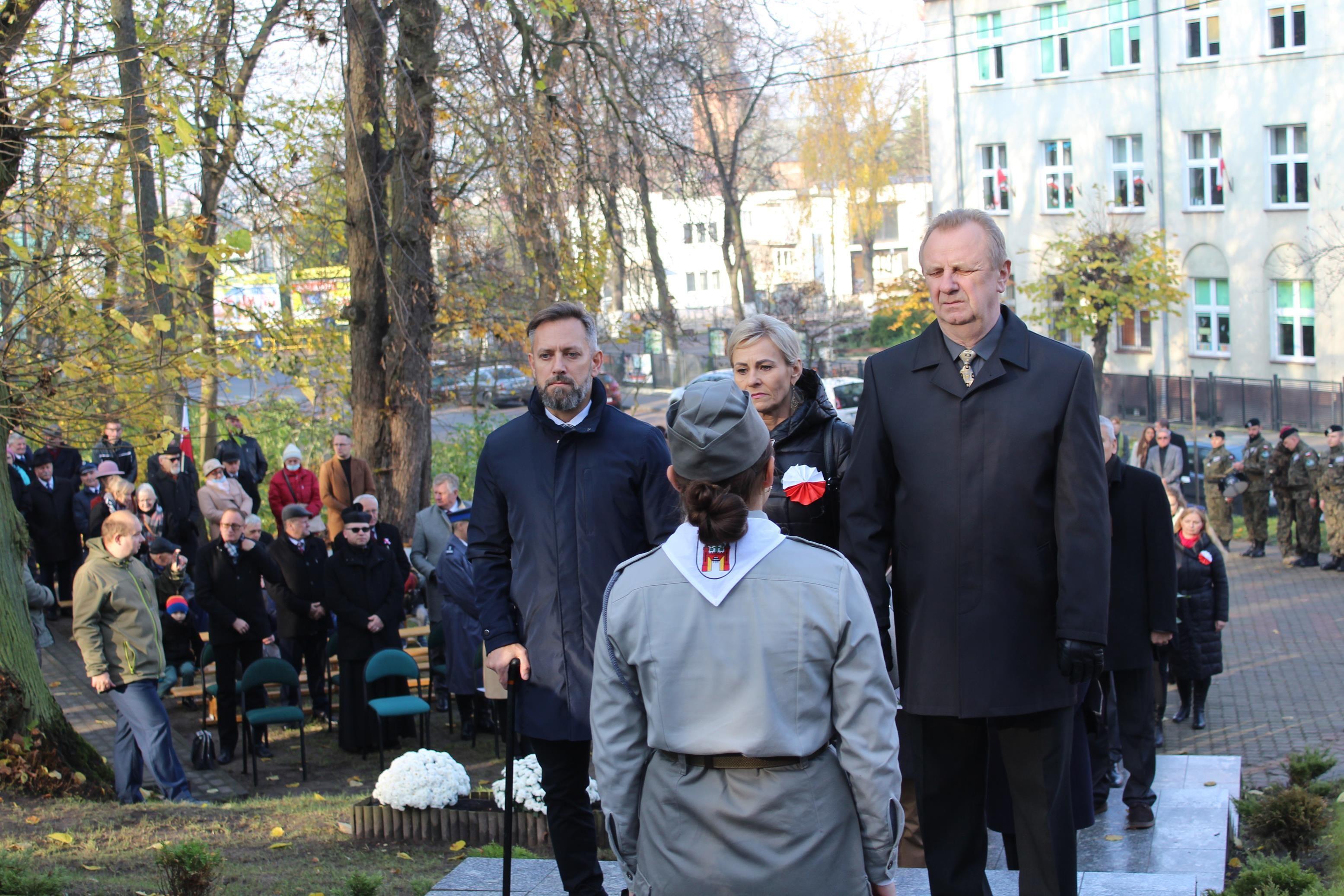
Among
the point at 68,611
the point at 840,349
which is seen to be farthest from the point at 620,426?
Answer: the point at 840,349

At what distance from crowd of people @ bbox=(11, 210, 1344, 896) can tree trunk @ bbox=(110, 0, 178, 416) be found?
4.27 m

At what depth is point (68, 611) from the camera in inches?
602

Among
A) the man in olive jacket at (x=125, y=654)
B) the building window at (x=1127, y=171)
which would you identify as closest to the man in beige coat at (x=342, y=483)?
the man in olive jacket at (x=125, y=654)

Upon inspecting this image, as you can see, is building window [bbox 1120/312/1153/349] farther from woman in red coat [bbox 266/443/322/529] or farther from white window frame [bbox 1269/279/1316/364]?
woman in red coat [bbox 266/443/322/529]

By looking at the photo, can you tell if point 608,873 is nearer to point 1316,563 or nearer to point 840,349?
point 1316,563

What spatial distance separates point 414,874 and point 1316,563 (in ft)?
50.4

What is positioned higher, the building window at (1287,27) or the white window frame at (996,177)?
the building window at (1287,27)

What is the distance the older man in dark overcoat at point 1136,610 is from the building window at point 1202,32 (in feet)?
94.8

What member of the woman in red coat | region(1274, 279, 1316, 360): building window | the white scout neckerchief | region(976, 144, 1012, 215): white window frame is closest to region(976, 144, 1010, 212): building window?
region(976, 144, 1012, 215): white window frame

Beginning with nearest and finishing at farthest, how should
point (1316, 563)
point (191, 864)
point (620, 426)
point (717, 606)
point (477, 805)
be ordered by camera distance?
point (717, 606), point (620, 426), point (191, 864), point (477, 805), point (1316, 563)

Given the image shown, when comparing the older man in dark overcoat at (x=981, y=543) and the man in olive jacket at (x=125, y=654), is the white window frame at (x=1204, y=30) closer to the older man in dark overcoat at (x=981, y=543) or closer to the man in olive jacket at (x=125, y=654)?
the man in olive jacket at (x=125, y=654)

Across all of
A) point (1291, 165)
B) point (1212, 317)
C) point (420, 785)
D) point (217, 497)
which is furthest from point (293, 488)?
point (1212, 317)

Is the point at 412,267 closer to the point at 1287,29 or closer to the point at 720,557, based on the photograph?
the point at 720,557

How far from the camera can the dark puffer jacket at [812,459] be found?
4.29 meters
